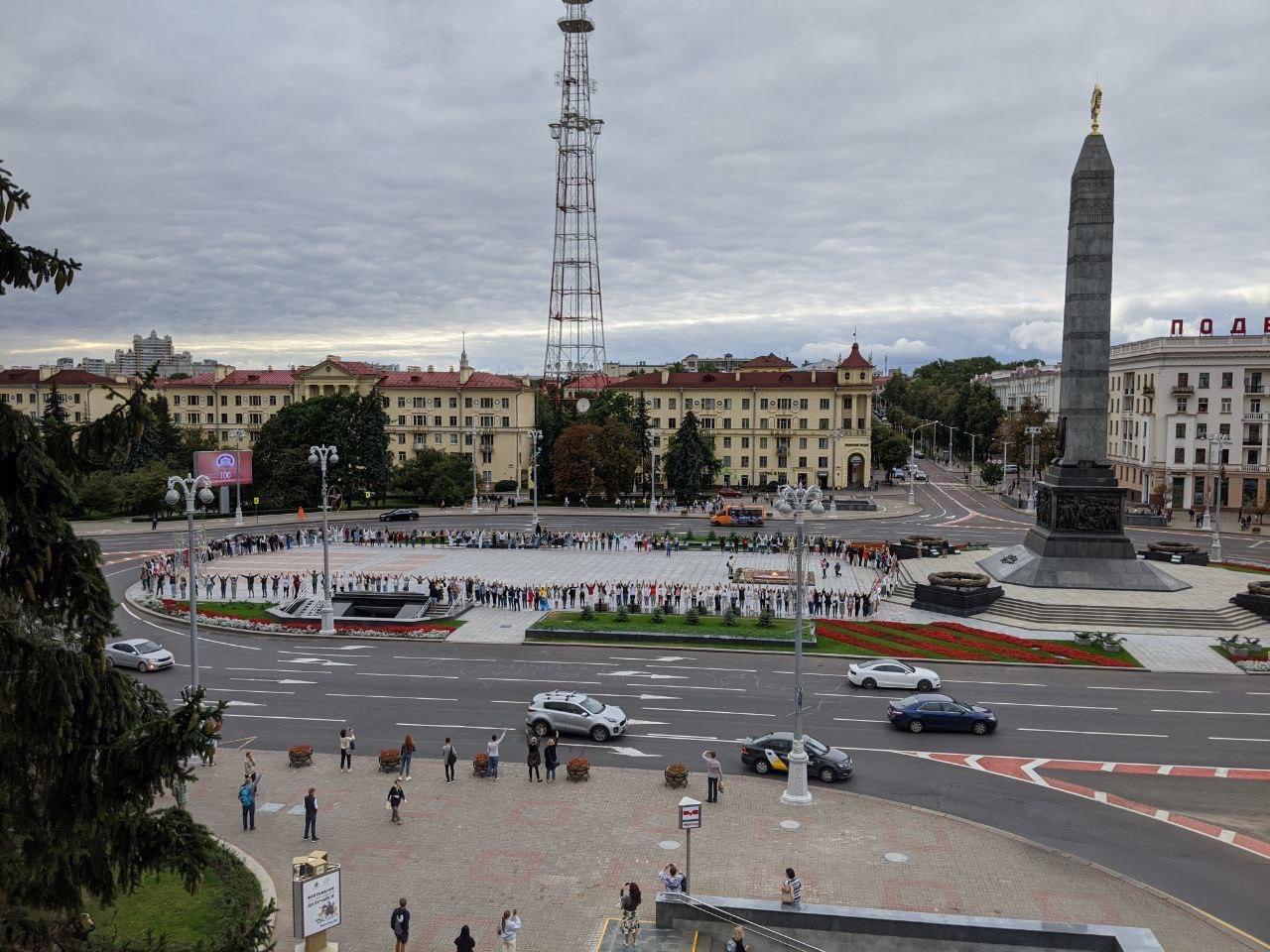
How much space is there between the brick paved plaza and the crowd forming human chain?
1942 cm

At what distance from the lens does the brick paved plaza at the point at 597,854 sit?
15.9 meters

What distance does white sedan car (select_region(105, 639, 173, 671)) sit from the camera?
106ft

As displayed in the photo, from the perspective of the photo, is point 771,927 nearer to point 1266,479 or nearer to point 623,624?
point 623,624

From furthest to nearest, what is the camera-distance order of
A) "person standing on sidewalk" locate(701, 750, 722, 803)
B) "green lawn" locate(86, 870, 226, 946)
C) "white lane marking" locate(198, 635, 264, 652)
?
"white lane marking" locate(198, 635, 264, 652), "person standing on sidewalk" locate(701, 750, 722, 803), "green lawn" locate(86, 870, 226, 946)

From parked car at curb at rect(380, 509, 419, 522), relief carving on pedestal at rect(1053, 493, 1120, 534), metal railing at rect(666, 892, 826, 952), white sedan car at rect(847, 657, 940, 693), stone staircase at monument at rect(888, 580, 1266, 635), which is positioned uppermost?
relief carving on pedestal at rect(1053, 493, 1120, 534)

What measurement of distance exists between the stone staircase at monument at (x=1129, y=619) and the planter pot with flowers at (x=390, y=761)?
26139 mm

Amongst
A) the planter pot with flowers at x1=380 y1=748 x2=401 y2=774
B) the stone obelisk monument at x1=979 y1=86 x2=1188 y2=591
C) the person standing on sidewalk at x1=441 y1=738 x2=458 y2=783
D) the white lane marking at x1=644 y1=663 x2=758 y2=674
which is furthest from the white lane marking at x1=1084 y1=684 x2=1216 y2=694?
the planter pot with flowers at x1=380 y1=748 x2=401 y2=774

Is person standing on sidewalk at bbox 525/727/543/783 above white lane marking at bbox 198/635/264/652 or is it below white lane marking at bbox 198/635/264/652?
above

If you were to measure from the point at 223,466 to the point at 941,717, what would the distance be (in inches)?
2335

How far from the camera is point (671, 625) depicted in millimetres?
38188

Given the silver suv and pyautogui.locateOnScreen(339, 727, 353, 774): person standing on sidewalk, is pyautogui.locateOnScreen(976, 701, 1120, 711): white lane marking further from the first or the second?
pyautogui.locateOnScreen(339, 727, 353, 774): person standing on sidewalk

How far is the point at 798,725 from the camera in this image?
70.6 feet

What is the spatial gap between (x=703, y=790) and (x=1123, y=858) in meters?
8.66

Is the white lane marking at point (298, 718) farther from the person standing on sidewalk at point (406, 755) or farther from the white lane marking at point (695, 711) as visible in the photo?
the white lane marking at point (695, 711)
